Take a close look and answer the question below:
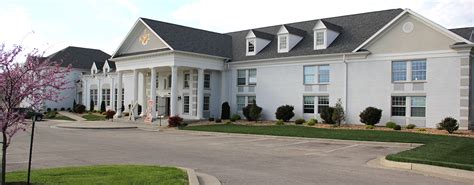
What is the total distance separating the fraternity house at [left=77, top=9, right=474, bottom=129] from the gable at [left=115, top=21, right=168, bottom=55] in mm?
91

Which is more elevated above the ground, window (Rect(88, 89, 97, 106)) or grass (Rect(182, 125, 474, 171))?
window (Rect(88, 89, 97, 106))

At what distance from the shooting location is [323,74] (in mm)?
34219

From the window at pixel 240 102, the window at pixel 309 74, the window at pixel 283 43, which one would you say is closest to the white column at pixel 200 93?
the window at pixel 240 102

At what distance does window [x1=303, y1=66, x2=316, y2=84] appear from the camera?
34844mm

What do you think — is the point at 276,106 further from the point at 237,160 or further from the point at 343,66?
A: the point at 237,160

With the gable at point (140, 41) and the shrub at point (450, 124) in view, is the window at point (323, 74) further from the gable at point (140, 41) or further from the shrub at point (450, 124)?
the gable at point (140, 41)

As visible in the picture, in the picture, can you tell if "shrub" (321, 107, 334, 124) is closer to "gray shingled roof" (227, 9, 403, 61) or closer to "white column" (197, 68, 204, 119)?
"gray shingled roof" (227, 9, 403, 61)

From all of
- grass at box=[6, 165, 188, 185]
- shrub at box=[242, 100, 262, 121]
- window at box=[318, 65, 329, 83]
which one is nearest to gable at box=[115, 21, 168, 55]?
shrub at box=[242, 100, 262, 121]

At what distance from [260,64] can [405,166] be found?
2561 cm

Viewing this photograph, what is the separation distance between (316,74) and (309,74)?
2.21 feet

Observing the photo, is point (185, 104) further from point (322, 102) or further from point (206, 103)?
point (322, 102)

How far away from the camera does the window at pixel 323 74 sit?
111 ft

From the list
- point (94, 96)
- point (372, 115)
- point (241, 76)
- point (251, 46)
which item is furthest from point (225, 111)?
point (94, 96)

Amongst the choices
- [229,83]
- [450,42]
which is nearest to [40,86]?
[450,42]
